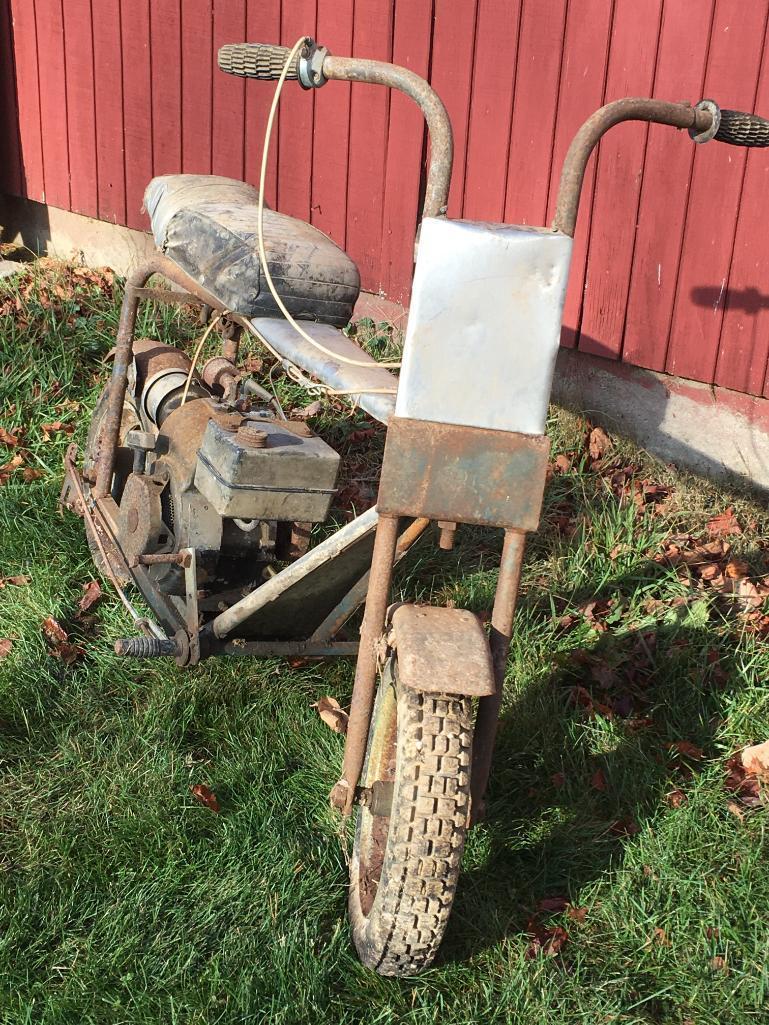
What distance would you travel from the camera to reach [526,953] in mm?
2492

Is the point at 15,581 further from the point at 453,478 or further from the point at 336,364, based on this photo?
the point at 453,478

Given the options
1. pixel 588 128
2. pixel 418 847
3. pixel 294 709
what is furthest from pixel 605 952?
pixel 588 128

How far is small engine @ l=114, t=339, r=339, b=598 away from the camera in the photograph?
111 inches

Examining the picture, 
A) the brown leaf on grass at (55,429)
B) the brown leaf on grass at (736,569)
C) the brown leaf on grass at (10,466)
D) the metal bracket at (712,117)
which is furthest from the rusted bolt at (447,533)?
the brown leaf on grass at (55,429)

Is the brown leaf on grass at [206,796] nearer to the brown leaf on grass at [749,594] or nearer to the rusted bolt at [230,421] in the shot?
the rusted bolt at [230,421]

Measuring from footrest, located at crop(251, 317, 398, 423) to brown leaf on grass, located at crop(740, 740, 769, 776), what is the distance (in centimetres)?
138

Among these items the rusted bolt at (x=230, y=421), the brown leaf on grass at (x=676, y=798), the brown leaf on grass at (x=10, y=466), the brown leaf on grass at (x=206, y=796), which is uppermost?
the rusted bolt at (x=230, y=421)

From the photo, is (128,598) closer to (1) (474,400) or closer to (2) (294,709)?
(2) (294,709)

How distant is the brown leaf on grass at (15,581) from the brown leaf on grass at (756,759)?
2368mm

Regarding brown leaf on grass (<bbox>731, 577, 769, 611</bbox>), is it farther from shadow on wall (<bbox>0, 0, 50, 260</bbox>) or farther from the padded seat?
shadow on wall (<bbox>0, 0, 50, 260</bbox>)

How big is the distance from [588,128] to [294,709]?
1.81 metres

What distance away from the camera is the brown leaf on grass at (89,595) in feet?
12.2

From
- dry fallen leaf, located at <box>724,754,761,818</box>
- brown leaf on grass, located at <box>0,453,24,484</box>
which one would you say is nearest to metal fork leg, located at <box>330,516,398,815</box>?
dry fallen leaf, located at <box>724,754,761,818</box>

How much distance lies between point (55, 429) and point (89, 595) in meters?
1.22
